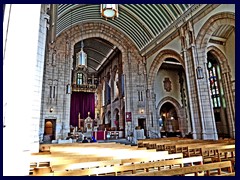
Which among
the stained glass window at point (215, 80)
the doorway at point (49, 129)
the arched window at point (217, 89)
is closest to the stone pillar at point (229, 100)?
the arched window at point (217, 89)

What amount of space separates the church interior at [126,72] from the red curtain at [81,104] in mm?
107

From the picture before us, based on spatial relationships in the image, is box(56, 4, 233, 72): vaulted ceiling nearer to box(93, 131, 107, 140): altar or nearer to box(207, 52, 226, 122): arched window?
box(207, 52, 226, 122): arched window

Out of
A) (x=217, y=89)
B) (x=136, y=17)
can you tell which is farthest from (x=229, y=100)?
(x=136, y=17)

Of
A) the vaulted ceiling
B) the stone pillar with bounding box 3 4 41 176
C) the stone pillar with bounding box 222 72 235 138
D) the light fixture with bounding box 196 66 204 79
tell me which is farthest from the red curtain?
the stone pillar with bounding box 3 4 41 176

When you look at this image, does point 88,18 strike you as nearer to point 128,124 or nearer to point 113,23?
point 113,23

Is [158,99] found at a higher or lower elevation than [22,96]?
higher

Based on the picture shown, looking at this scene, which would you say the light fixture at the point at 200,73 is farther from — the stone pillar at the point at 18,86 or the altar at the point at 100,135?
the altar at the point at 100,135

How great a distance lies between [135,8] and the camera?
34.7 ft

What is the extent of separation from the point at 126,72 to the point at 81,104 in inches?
297

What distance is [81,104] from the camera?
61.3 ft

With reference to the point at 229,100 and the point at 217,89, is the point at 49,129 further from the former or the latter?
the point at 217,89

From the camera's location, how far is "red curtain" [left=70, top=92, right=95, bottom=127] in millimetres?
18203
